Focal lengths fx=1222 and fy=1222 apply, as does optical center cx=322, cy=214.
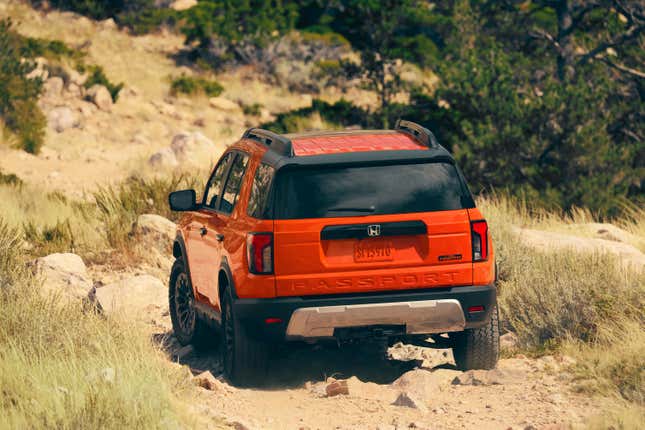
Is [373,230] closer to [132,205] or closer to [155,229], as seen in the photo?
[155,229]

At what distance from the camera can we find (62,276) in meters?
11.2

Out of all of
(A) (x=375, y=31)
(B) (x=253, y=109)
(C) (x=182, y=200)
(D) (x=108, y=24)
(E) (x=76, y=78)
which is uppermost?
(D) (x=108, y=24)

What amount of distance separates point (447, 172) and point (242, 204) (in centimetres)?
139

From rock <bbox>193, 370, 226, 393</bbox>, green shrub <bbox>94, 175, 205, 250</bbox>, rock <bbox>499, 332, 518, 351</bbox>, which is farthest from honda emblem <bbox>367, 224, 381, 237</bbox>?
green shrub <bbox>94, 175, 205, 250</bbox>

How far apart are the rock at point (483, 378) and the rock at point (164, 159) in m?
15.7

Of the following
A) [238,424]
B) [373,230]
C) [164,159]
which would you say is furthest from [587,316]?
[164,159]

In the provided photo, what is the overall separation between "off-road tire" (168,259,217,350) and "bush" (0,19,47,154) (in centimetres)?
1659

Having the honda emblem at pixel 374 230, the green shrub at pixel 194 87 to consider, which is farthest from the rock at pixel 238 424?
the green shrub at pixel 194 87

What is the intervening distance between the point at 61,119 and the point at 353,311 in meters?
22.8

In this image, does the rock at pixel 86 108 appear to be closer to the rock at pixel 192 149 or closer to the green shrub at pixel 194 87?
the green shrub at pixel 194 87

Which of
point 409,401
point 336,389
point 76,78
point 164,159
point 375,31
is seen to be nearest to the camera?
point 409,401

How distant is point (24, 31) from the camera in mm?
38719

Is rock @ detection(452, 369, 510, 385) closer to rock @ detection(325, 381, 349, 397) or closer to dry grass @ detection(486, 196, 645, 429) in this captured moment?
dry grass @ detection(486, 196, 645, 429)

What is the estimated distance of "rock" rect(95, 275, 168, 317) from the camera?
10342 millimetres
